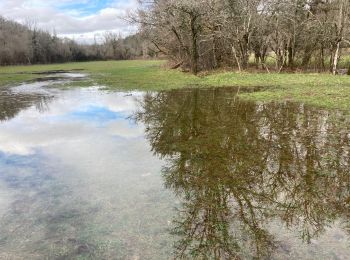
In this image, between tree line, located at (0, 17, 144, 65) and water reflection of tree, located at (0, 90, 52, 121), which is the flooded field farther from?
tree line, located at (0, 17, 144, 65)

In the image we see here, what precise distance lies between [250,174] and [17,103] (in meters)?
13.9

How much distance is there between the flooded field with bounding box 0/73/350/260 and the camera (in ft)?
14.2

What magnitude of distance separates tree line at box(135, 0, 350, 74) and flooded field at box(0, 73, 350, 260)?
15238mm

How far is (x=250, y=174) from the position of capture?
21.0 ft

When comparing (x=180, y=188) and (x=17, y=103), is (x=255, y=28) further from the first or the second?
(x=180, y=188)

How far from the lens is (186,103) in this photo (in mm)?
14383

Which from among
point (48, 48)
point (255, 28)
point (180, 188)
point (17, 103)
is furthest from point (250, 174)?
point (48, 48)

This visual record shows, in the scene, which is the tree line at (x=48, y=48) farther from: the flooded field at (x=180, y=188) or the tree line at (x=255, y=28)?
the flooded field at (x=180, y=188)

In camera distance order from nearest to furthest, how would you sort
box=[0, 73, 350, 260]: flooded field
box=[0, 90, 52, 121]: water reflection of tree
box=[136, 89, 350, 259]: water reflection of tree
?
box=[0, 73, 350, 260]: flooded field < box=[136, 89, 350, 259]: water reflection of tree < box=[0, 90, 52, 121]: water reflection of tree

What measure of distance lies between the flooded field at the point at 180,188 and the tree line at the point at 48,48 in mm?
43751

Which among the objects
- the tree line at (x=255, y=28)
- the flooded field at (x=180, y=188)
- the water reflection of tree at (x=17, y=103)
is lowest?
the flooded field at (x=180, y=188)

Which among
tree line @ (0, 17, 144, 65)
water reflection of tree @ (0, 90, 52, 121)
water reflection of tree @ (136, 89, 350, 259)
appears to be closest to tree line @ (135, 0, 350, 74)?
water reflection of tree @ (0, 90, 52, 121)

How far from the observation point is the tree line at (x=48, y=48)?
7050cm

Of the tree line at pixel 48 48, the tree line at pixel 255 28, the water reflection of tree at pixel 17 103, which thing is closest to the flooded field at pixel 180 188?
the water reflection of tree at pixel 17 103
